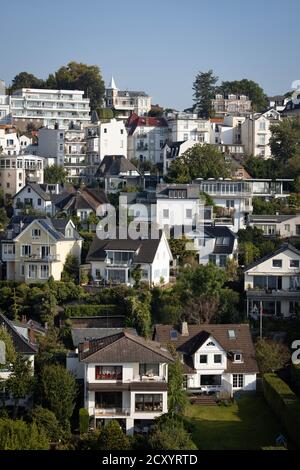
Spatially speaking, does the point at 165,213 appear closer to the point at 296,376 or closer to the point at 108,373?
the point at 296,376

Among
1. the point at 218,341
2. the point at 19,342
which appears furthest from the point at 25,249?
the point at 218,341

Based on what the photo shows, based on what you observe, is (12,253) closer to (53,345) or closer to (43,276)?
(43,276)

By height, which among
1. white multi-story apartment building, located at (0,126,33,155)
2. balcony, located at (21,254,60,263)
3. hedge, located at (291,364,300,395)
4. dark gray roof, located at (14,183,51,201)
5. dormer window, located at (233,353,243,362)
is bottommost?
hedge, located at (291,364,300,395)

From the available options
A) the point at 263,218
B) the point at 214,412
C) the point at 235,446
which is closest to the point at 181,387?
the point at 214,412

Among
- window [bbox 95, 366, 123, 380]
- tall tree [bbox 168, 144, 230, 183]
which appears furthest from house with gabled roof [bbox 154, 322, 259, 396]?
tall tree [bbox 168, 144, 230, 183]

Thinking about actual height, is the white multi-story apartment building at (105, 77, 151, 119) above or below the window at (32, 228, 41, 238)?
above

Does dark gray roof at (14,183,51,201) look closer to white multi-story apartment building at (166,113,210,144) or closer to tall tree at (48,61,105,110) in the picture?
white multi-story apartment building at (166,113,210,144)
